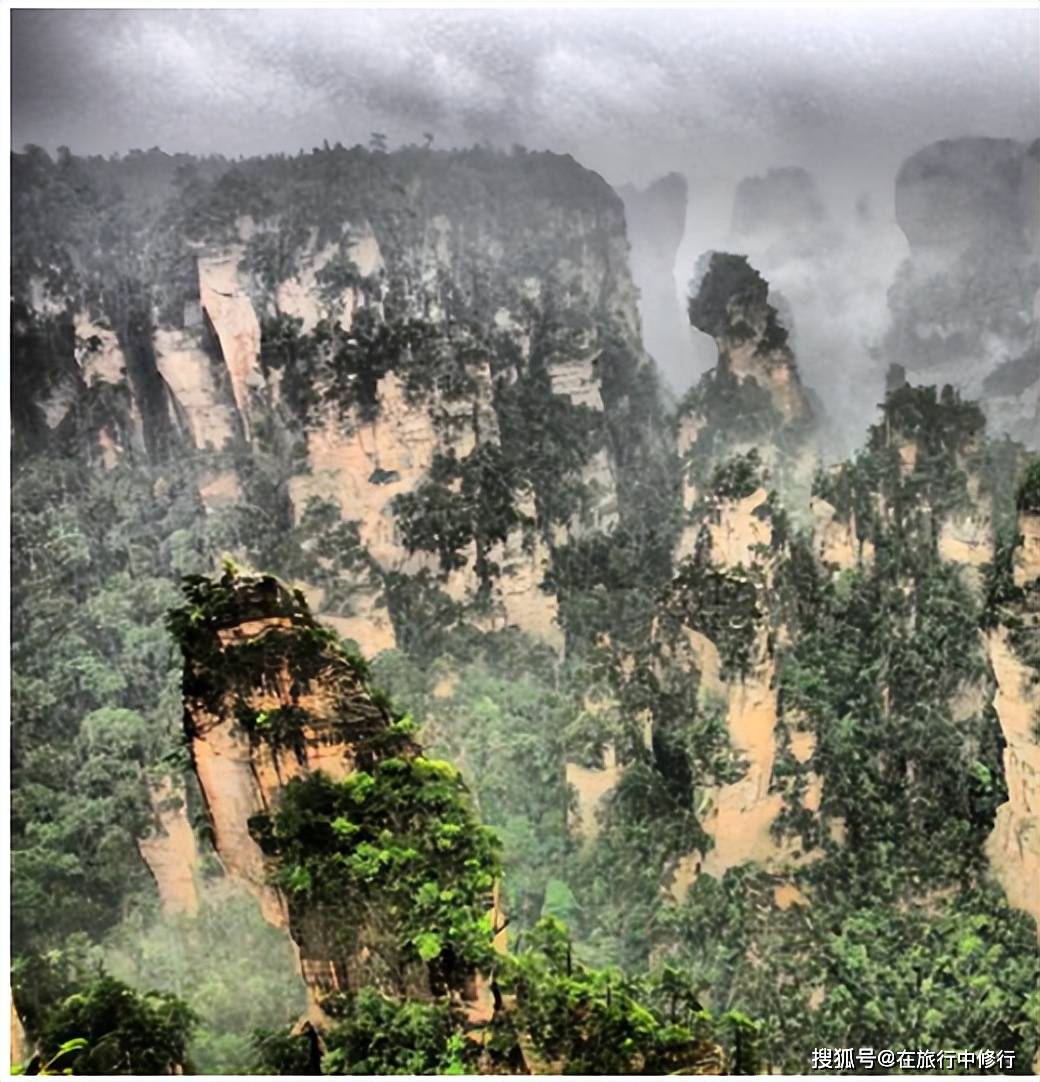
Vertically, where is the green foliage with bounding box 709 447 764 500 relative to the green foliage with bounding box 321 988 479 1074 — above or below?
above

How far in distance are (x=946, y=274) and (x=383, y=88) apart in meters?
1.56

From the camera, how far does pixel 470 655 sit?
3.38 m

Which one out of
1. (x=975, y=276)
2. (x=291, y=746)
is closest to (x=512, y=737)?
(x=291, y=746)

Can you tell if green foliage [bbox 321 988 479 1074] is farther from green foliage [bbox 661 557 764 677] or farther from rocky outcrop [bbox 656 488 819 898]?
green foliage [bbox 661 557 764 677]

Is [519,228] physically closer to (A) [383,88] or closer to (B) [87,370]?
(A) [383,88]

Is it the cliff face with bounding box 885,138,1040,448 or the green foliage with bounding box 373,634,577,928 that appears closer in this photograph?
the cliff face with bounding box 885,138,1040,448

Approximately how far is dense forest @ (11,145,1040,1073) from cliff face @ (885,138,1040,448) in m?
0.11

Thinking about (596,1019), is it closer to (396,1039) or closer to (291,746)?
(396,1039)

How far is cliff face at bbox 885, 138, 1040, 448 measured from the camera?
3201 mm

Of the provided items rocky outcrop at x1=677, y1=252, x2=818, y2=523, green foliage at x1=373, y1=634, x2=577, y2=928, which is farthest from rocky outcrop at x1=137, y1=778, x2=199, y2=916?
rocky outcrop at x1=677, y1=252, x2=818, y2=523

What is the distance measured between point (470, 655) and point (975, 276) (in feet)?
5.52

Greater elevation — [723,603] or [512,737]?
[723,603]

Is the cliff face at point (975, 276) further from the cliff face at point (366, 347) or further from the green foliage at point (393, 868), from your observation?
the green foliage at point (393, 868)

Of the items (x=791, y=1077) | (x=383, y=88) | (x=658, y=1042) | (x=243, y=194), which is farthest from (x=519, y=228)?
(x=791, y=1077)
